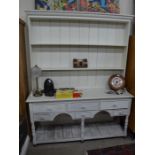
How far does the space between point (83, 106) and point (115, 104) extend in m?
0.45

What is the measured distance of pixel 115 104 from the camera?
6.93ft

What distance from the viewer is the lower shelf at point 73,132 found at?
2.19 metres

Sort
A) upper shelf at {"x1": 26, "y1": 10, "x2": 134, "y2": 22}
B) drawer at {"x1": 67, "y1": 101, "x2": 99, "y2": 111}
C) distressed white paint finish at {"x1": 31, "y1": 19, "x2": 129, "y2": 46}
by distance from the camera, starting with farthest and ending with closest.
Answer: distressed white paint finish at {"x1": 31, "y1": 19, "x2": 129, "y2": 46}, drawer at {"x1": 67, "y1": 101, "x2": 99, "y2": 111}, upper shelf at {"x1": 26, "y1": 10, "x2": 134, "y2": 22}

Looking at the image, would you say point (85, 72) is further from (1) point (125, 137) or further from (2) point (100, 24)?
(1) point (125, 137)

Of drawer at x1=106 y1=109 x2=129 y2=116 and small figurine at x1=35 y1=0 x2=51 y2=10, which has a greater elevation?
small figurine at x1=35 y1=0 x2=51 y2=10

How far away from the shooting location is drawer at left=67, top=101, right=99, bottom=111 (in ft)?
6.63

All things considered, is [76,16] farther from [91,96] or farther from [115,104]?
[115,104]

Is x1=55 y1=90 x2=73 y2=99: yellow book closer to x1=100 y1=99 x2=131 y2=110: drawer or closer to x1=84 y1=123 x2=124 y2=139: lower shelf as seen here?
x1=100 y1=99 x2=131 y2=110: drawer

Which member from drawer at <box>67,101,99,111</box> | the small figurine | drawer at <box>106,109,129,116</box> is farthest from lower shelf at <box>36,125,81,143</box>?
the small figurine

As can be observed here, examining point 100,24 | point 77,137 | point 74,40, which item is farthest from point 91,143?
point 100,24

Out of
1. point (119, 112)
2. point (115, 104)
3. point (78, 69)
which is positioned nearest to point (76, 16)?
point (78, 69)

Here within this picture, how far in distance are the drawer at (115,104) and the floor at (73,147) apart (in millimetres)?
532

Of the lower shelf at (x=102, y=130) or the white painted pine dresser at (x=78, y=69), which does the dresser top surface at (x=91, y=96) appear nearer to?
the white painted pine dresser at (x=78, y=69)

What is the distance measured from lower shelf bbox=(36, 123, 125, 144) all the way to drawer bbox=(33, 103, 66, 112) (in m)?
0.49
